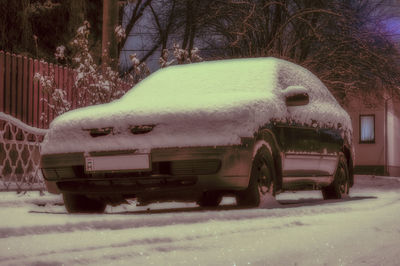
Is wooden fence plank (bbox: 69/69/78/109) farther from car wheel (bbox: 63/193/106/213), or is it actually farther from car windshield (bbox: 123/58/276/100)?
car wheel (bbox: 63/193/106/213)

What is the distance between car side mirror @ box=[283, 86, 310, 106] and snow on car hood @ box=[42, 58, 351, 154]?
0.22 ft

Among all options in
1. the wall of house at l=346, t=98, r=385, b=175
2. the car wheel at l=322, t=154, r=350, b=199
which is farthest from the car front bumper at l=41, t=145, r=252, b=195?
the wall of house at l=346, t=98, r=385, b=175

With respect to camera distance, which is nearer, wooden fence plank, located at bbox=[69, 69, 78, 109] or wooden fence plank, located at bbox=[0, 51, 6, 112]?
wooden fence plank, located at bbox=[0, 51, 6, 112]

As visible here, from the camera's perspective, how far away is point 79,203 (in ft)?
25.0

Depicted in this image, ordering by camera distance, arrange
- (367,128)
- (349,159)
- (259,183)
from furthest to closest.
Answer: (367,128) < (349,159) < (259,183)

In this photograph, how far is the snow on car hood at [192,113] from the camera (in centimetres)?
676

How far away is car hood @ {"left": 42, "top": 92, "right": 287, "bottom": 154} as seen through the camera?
22.1ft

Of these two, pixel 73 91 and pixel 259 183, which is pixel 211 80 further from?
pixel 73 91

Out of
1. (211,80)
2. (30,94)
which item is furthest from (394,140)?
(211,80)

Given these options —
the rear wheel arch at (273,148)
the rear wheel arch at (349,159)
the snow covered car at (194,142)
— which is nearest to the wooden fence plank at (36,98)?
the snow covered car at (194,142)

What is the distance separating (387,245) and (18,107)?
9462mm

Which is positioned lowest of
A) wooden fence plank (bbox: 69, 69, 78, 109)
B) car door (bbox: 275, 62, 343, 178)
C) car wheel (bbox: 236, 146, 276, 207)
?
car wheel (bbox: 236, 146, 276, 207)

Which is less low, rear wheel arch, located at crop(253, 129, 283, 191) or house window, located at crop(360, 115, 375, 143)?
house window, located at crop(360, 115, 375, 143)

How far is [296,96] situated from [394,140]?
26767 mm
